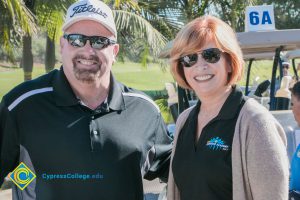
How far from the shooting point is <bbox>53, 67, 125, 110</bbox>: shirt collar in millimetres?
2477

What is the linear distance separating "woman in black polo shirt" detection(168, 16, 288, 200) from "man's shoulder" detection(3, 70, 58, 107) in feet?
2.25

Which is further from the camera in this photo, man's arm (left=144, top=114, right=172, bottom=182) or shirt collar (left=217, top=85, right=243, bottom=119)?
man's arm (left=144, top=114, right=172, bottom=182)

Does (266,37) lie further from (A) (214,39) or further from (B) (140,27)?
(B) (140,27)

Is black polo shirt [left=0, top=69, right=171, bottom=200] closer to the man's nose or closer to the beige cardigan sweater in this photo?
the man's nose

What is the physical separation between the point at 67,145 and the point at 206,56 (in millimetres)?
818

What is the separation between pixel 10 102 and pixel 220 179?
3.76ft

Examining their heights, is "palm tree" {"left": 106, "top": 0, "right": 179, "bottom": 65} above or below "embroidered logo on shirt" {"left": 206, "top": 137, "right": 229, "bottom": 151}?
above

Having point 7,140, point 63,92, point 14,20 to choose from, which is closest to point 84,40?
point 63,92

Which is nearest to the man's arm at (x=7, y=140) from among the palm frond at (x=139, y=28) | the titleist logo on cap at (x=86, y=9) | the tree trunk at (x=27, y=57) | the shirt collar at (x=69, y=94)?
the shirt collar at (x=69, y=94)

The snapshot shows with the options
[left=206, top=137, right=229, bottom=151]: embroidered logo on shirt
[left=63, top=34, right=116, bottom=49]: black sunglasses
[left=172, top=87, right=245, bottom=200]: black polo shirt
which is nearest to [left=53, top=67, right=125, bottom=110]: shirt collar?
[left=63, top=34, right=116, bottom=49]: black sunglasses

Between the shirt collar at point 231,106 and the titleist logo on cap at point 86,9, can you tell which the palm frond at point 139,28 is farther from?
the shirt collar at point 231,106

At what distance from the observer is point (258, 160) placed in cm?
194

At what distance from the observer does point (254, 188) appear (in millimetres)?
1957

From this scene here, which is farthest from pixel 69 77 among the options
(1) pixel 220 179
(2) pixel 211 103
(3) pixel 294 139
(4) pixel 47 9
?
(4) pixel 47 9
